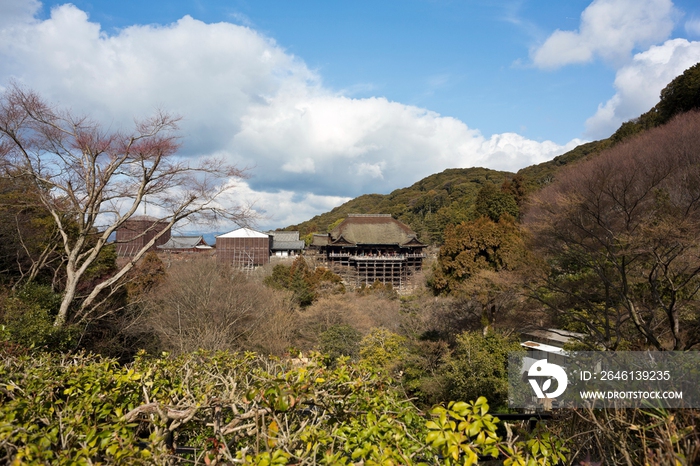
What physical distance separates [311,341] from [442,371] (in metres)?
5.81

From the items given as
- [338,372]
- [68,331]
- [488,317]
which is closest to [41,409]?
[338,372]

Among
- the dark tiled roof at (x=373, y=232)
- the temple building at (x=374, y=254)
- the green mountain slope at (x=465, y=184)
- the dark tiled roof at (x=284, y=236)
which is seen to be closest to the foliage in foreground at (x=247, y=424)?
the green mountain slope at (x=465, y=184)

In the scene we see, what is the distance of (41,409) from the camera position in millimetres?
1799

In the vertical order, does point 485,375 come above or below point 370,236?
below

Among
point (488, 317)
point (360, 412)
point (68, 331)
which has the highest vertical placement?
point (360, 412)

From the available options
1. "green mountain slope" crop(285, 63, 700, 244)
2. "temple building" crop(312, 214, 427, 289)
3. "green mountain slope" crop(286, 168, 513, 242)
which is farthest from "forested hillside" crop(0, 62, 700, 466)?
"green mountain slope" crop(286, 168, 513, 242)

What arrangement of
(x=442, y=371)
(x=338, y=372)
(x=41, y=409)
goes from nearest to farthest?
(x=41, y=409) < (x=338, y=372) < (x=442, y=371)

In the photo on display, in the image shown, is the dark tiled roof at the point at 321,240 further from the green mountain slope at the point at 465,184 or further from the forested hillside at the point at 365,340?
the green mountain slope at the point at 465,184

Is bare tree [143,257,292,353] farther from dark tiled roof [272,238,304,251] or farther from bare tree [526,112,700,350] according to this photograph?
dark tiled roof [272,238,304,251]

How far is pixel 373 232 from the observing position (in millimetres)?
26047

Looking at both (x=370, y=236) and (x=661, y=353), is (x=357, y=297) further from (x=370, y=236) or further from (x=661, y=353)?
(x=661, y=353)

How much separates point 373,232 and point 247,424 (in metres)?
24.5

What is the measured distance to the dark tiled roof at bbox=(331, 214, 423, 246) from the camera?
25234mm

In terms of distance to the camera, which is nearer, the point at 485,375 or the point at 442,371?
the point at 485,375
